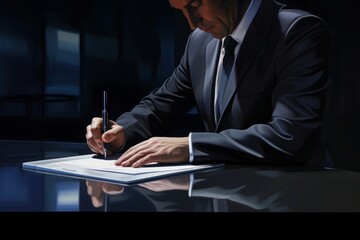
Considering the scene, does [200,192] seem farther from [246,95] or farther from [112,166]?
[246,95]

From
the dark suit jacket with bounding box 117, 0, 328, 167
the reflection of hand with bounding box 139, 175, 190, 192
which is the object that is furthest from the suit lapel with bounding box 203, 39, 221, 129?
the reflection of hand with bounding box 139, 175, 190, 192

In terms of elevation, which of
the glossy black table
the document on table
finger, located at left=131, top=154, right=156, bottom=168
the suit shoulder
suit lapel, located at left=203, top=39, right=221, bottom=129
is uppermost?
the suit shoulder

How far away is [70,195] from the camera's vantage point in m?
0.70

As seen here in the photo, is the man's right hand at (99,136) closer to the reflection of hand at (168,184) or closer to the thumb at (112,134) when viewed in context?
the thumb at (112,134)

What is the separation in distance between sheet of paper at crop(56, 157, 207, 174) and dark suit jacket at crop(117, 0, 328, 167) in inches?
3.1

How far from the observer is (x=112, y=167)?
90 centimetres

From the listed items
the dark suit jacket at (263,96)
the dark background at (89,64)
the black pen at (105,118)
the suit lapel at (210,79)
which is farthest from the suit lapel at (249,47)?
the black pen at (105,118)

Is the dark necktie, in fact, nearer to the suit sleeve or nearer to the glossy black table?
the suit sleeve

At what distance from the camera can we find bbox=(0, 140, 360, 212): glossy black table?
623 mm

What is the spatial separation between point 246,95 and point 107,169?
0.49 meters

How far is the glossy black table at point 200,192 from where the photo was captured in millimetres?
623

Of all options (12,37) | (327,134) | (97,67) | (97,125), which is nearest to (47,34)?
(12,37)
